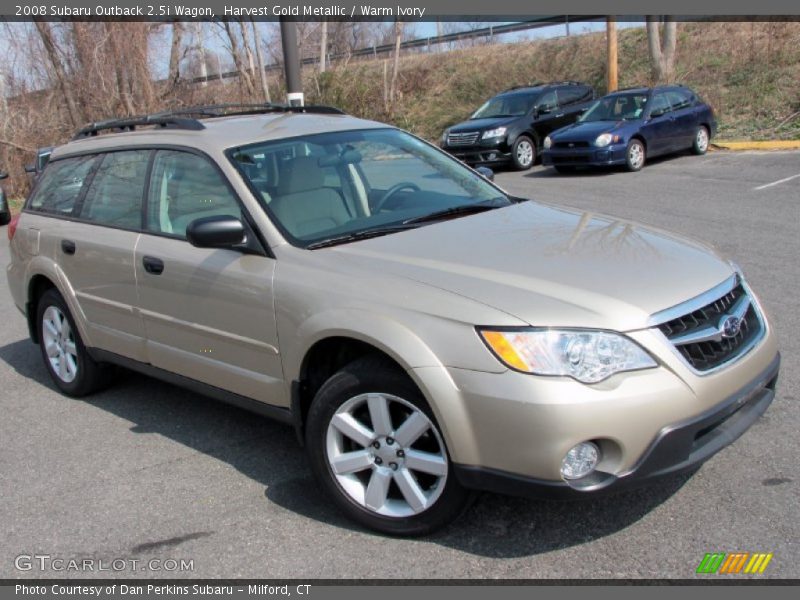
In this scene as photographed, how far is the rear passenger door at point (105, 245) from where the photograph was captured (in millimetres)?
4930

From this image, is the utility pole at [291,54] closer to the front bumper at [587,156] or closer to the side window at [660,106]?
the front bumper at [587,156]

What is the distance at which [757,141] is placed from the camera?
17.2 meters

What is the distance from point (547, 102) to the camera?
18.3 metres

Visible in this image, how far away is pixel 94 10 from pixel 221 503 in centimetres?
1945

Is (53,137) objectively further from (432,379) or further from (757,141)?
(432,379)

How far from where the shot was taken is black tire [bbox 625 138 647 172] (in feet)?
50.0

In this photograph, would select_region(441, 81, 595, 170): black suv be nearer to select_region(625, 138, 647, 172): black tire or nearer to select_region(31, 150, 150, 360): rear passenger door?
select_region(625, 138, 647, 172): black tire

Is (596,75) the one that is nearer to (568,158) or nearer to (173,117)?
(568,158)

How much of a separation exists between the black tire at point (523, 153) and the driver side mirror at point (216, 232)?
1385 centimetres

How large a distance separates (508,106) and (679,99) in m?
3.62

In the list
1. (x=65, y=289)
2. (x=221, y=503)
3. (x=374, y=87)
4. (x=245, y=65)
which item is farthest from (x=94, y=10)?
(x=221, y=503)

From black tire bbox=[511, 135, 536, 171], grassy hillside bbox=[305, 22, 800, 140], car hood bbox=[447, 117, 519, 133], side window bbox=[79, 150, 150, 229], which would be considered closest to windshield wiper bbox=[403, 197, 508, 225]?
side window bbox=[79, 150, 150, 229]

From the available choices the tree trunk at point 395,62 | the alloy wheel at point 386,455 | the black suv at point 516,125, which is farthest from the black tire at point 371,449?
the tree trunk at point 395,62

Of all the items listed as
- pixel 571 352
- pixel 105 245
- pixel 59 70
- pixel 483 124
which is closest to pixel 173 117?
pixel 105 245
